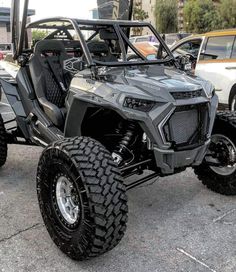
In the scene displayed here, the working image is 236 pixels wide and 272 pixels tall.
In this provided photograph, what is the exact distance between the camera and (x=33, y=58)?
4523 mm

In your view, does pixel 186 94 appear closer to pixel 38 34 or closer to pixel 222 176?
pixel 222 176

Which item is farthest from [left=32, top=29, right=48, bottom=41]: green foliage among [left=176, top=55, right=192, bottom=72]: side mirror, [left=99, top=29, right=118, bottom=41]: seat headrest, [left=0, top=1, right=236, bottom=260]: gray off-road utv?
[left=176, top=55, right=192, bottom=72]: side mirror

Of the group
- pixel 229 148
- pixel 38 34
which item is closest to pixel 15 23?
pixel 38 34

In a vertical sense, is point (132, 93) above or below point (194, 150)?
above

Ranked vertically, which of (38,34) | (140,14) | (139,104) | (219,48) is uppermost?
(38,34)

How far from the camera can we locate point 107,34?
4.39 meters

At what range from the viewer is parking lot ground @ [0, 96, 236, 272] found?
125 inches

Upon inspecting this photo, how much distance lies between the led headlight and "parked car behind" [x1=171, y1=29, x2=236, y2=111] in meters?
5.10

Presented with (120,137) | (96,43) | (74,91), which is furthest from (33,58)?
(120,137)

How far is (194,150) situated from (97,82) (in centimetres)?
101

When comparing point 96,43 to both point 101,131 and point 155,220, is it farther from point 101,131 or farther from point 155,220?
point 155,220

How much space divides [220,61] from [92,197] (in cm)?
641

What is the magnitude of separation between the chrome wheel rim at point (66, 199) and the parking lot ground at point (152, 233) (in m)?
0.31

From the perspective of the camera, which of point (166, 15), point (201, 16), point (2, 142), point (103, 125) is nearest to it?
point (103, 125)
